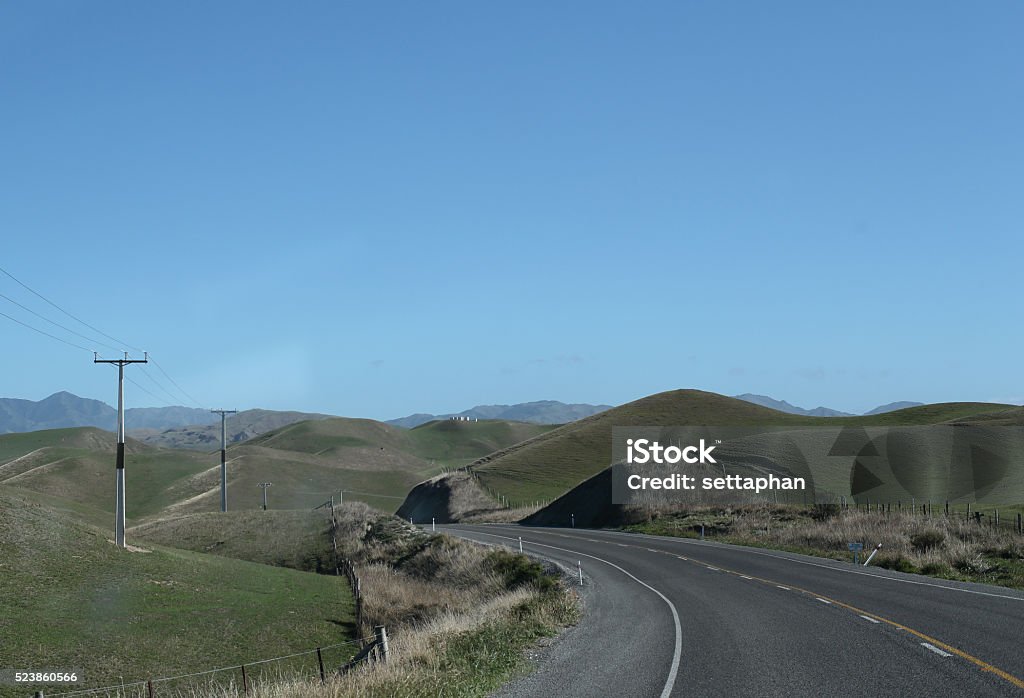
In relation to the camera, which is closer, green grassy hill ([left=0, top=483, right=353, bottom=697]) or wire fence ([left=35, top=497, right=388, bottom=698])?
wire fence ([left=35, top=497, right=388, bottom=698])

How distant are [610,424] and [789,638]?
142852 millimetres

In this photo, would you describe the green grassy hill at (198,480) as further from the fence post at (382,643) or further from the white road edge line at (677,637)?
the fence post at (382,643)

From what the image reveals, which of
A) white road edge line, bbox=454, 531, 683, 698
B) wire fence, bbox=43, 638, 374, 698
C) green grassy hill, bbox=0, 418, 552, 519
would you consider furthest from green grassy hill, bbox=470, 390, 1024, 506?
wire fence, bbox=43, 638, 374, 698

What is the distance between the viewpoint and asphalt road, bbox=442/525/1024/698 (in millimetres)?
13789

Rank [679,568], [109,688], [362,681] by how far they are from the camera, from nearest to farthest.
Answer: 1. [362,681]
2. [109,688]
3. [679,568]

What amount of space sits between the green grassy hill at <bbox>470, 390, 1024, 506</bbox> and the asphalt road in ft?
274

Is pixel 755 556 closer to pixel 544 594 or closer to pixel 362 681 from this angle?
pixel 544 594

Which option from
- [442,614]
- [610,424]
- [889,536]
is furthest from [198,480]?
[889,536]

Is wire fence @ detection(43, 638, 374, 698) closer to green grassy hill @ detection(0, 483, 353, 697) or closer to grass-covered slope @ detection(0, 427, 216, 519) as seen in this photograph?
green grassy hill @ detection(0, 483, 353, 697)

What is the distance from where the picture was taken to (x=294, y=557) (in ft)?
201

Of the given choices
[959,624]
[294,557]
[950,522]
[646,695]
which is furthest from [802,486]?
[646,695]

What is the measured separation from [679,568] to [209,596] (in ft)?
64.4

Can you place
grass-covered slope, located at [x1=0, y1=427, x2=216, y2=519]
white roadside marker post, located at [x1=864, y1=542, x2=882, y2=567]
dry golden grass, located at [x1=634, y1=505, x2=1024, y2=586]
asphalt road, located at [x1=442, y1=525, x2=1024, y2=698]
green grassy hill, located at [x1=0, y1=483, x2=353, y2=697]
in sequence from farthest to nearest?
grass-covered slope, located at [x1=0, y1=427, x2=216, y2=519], white roadside marker post, located at [x1=864, y1=542, x2=882, y2=567], dry golden grass, located at [x1=634, y1=505, x2=1024, y2=586], green grassy hill, located at [x1=0, y1=483, x2=353, y2=697], asphalt road, located at [x1=442, y1=525, x2=1024, y2=698]

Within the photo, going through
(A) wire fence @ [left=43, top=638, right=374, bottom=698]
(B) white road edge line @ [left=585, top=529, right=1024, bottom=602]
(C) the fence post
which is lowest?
(A) wire fence @ [left=43, top=638, right=374, bottom=698]
